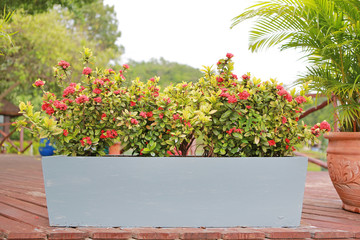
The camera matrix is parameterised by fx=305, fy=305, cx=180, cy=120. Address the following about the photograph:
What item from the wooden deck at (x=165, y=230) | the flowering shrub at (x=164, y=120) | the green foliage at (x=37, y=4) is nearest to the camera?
the wooden deck at (x=165, y=230)

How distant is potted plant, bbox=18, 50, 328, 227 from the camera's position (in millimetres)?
1936

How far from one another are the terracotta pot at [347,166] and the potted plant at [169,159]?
49 cm

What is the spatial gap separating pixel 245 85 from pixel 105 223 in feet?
4.51

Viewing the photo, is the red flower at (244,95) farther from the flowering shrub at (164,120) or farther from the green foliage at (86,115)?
the green foliage at (86,115)

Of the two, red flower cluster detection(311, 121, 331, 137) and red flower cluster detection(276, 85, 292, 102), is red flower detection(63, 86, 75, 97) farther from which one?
red flower cluster detection(311, 121, 331, 137)

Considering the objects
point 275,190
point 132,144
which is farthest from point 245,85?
point 132,144

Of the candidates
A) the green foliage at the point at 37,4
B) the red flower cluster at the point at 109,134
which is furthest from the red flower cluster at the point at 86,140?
the green foliage at the point at 37,4

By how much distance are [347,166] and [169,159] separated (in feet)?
5.02

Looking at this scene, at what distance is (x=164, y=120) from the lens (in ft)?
6.79

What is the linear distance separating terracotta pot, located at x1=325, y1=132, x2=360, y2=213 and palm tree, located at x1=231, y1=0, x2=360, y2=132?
0.14 metres

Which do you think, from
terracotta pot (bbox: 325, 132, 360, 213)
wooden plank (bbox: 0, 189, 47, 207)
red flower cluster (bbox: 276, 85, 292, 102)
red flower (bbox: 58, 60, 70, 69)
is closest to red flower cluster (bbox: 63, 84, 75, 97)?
red flower (bbox: 58, 60, 70, 69)

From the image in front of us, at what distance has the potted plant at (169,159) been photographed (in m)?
1.94

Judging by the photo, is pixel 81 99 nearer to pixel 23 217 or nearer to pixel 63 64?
pixel 63 64

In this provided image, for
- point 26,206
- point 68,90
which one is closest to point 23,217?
point 26,206
